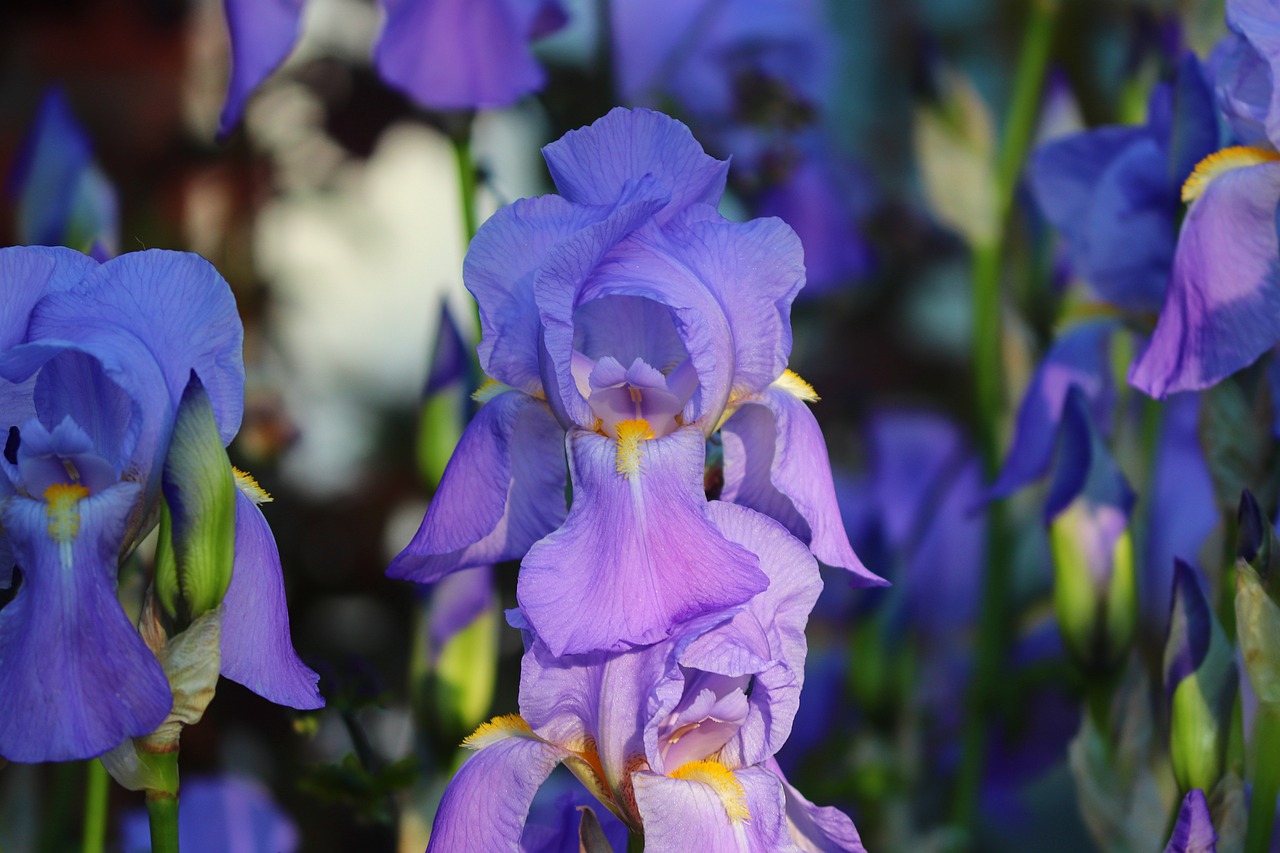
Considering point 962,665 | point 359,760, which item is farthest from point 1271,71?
point 962,665

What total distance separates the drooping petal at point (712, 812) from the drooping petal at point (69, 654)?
0.16 metres

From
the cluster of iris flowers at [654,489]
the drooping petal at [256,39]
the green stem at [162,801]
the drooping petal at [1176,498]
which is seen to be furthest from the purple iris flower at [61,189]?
the drooping petal at [1176,498]

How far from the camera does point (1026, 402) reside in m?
0.84

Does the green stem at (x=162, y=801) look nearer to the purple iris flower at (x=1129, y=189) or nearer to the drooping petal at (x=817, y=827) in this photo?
the drooping petal at (x=817, y=827)

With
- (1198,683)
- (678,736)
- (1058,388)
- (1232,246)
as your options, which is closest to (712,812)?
(678,736)

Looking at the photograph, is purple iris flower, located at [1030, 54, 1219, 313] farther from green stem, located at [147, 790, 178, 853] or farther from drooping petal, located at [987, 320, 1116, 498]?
green stem, located at [147, 790, 178, 853]

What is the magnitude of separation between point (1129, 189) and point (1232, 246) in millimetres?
143

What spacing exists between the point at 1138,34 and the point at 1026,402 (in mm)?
322

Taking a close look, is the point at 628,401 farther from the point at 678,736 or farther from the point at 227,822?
the point at 227,822

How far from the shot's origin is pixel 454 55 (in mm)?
756

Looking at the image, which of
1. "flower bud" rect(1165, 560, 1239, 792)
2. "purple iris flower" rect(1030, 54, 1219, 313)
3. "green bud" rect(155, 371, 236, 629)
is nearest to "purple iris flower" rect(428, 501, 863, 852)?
"green bud" rect(155, 371, 236, 629)

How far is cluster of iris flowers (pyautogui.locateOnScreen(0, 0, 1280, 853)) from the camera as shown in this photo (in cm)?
43

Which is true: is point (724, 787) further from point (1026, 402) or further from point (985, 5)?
point (985, 5)

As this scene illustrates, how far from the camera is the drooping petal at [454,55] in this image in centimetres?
75
